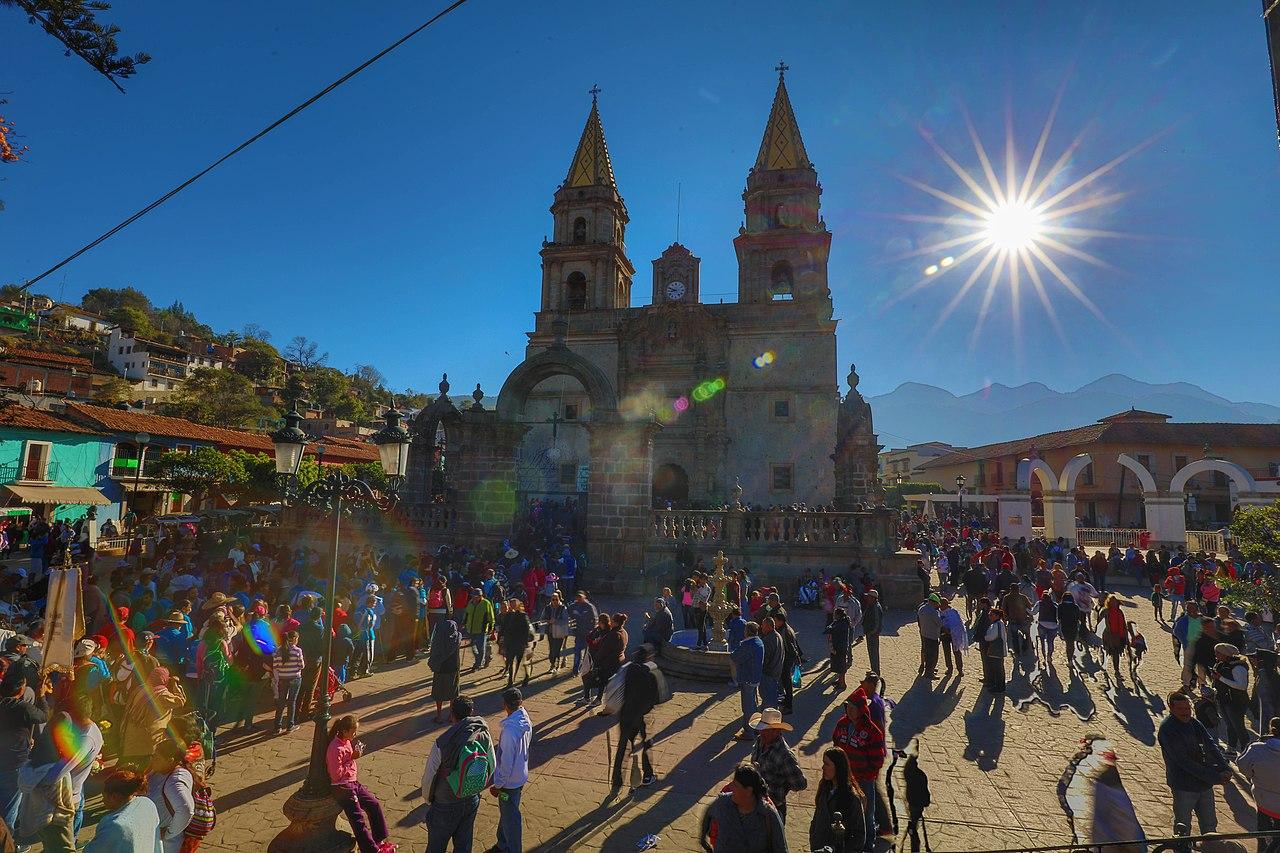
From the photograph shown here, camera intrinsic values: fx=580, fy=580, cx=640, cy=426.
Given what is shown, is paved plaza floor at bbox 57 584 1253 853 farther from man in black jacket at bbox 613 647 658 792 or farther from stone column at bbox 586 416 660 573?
stone column at bbox 586 416 660 573

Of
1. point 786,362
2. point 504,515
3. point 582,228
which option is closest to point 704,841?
point 504,515

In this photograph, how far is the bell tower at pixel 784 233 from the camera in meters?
33.6

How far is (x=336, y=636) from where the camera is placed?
27.7 feet

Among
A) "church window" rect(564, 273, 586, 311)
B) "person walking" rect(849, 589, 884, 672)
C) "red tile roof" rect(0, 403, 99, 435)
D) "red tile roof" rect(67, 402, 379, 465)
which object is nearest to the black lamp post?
"person walking" rect(849, 589, 884, 672)

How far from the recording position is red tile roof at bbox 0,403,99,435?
25.2 meters

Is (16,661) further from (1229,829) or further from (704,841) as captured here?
(1229,829)

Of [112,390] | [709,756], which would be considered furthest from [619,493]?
[112,390]

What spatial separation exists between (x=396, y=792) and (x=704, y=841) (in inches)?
144

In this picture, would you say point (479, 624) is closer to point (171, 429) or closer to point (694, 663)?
point (694, 663)

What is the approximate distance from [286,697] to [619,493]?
31.8 feet

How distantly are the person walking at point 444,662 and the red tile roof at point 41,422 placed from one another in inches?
1110

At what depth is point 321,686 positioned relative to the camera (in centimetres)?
520

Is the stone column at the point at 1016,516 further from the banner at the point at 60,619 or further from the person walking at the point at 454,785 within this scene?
the banner at the point at 60,619

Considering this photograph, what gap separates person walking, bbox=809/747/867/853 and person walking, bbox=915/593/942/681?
6233 mm
